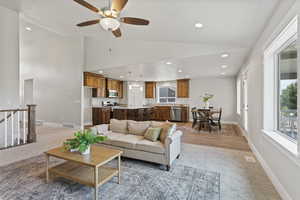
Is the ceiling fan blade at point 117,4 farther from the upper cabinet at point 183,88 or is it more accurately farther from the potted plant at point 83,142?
the upper cabinet at point 183,88

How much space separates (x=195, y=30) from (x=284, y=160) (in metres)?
2.60

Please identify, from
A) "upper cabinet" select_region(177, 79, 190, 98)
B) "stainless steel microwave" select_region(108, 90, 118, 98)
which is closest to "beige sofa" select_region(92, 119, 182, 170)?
"stainless steel microwave" select_region(108, 90, 118, 98)

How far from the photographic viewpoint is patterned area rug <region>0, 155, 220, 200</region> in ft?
6.32

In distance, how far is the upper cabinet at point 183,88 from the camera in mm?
8367

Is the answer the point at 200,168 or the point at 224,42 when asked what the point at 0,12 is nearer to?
the point at 224,42

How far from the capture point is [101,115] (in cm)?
693

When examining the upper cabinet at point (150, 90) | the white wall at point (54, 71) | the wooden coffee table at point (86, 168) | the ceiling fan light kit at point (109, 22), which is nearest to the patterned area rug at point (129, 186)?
the wooden coffee table at point (86, 168)

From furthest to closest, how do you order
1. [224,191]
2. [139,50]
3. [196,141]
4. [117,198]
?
1. [139,50]
2. [196,141]
3. [224,191]
4. [117,198]

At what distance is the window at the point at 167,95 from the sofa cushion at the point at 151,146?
6.46 meters

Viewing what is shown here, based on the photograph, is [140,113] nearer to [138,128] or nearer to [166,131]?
[138,128]

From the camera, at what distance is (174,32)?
3.31 metres

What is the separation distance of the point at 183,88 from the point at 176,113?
1.47 metres

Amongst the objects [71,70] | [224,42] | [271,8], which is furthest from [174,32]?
[71,70]

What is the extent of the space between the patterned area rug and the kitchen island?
427cm
